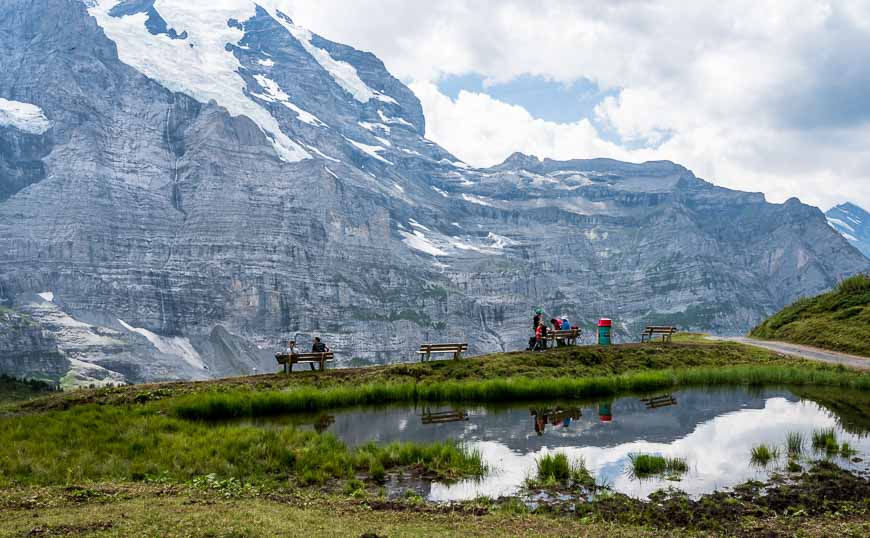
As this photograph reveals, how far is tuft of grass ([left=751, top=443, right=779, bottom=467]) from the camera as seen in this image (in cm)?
2230

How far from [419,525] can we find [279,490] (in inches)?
220

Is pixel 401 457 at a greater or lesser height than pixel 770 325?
lesser

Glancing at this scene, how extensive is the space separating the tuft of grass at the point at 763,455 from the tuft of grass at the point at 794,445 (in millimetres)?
567

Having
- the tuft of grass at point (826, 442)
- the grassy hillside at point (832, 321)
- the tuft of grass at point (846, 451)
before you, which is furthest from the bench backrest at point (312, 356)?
the grassy hillside at point (832, 321)

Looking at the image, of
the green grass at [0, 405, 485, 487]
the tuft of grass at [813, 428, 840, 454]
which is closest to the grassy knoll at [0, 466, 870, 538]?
the green grass at [0, 405, 485, 487]

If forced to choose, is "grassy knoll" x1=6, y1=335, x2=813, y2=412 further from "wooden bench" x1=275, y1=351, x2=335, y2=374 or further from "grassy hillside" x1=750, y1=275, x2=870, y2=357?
"grassy hillside" x1=750, y1=275, x2=870, y2=357

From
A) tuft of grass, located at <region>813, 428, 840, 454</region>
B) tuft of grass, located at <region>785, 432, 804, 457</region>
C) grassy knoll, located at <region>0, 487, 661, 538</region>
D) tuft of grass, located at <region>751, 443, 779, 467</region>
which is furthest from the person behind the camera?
tuft of grass, located at <region>813, 428, 840, 454</region>

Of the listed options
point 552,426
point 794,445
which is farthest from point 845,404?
point 552,426

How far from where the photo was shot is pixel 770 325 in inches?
2694

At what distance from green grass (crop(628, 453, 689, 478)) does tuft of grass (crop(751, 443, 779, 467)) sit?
2.70 metres

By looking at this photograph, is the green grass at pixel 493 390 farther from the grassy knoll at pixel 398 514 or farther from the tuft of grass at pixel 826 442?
the tuft of grass at pixel 826 442

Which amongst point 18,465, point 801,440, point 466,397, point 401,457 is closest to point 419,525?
point 401,457

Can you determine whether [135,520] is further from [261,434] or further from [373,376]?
[373,376]

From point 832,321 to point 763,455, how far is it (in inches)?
1639
